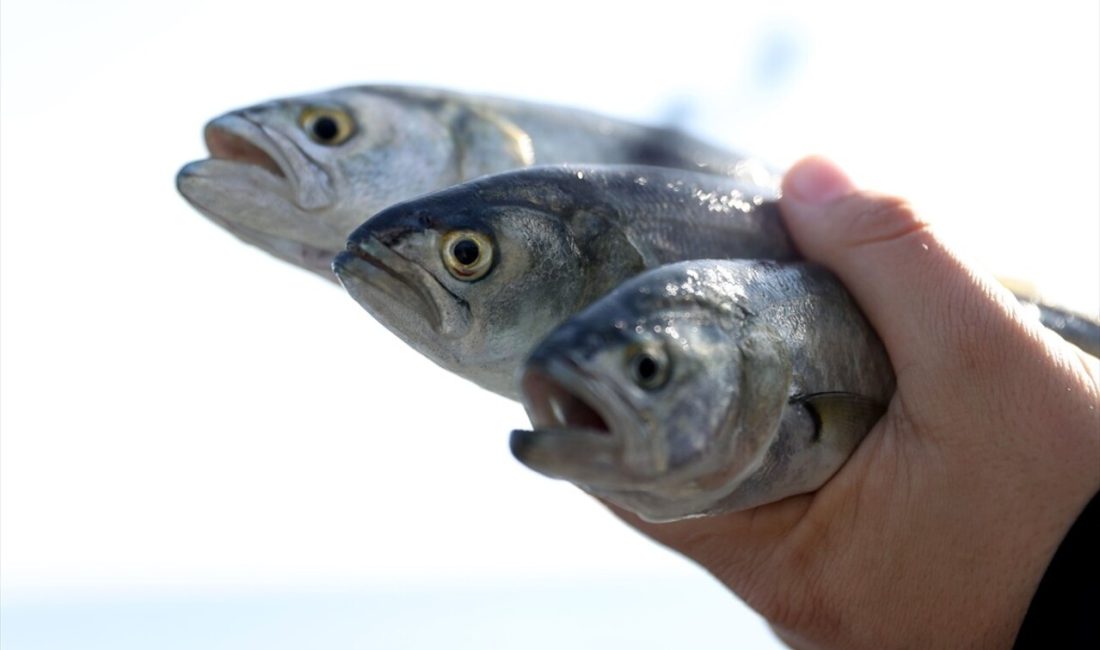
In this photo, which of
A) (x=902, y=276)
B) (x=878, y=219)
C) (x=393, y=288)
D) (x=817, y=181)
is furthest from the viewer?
(x=817, y=181)

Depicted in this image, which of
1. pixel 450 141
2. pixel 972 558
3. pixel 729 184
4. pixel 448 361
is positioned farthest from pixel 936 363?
pixel 450 141

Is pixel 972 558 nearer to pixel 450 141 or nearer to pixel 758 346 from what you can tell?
pixel 758 346

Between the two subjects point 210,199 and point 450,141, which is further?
point 450,141

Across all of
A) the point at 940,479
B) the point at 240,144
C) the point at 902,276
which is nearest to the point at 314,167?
the point at 240,144

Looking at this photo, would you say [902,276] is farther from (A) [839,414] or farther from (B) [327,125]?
(B) [327,125]

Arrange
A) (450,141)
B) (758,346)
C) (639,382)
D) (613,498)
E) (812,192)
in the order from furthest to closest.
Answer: (450,141) → (812,192) → (758,346) → (613,498) → (639,382)

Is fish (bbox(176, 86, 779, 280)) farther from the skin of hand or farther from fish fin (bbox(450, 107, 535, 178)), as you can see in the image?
the skin of hand

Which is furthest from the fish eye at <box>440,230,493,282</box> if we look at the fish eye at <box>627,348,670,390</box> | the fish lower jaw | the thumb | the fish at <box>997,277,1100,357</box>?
the fish at <box>997,277,1100,357</box>
